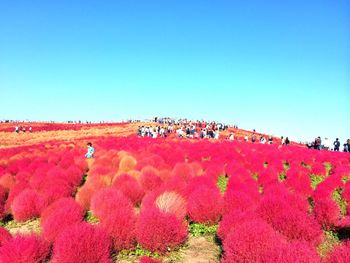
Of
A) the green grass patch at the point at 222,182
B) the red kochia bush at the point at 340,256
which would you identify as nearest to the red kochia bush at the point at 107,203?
the red kochia bush at the point at 340,256

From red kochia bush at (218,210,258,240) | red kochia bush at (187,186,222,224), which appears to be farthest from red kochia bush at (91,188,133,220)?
red kochia bush at (218,210,258,240)

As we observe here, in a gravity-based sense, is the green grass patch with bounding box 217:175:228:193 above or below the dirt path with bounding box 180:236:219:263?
above

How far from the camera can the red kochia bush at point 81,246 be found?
17.9 ft

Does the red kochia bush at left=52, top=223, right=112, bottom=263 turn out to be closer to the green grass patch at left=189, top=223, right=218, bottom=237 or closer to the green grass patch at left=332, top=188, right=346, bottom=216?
the green grass patch at left=189, top=223, right=218, bottom=237

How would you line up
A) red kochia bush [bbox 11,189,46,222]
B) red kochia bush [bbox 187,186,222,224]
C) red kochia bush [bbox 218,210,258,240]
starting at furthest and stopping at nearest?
red kochia bush [bbox 11,189,46,222]
red kochia bush [bbox 187,186,222,224]
red kochia bush [bbox 218,210,258,240]

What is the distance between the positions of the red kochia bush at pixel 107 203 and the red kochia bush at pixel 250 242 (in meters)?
2.94

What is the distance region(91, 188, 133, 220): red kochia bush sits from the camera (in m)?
7.90

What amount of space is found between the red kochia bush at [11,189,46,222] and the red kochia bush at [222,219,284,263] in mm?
6436

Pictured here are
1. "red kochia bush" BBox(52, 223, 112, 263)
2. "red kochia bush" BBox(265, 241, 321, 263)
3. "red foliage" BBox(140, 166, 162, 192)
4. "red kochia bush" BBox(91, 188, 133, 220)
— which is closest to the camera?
"red kochia bush" BBox(265, 241, 321, 263)

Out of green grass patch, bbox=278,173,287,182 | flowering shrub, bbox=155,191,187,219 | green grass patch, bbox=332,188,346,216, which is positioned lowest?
green grass patch, bbox=332,188,346,216

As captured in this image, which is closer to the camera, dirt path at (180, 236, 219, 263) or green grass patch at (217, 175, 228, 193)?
dirt path at (180, 236, 219, 263)

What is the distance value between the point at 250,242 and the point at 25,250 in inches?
143

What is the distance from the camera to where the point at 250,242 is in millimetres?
5332

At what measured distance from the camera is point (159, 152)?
19.4 metres
